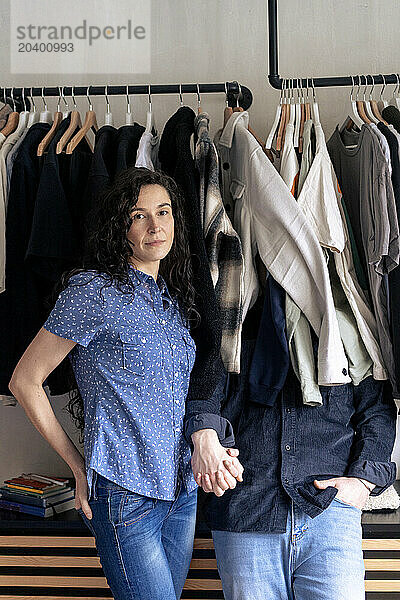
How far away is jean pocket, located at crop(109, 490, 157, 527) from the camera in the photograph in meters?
1.60

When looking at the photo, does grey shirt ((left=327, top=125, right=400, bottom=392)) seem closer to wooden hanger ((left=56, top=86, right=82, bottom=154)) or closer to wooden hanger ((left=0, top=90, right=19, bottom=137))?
wooden hanger ((left=56, top=86, right=82, bottom=154))

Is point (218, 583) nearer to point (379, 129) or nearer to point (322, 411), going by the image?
point (322, 411)

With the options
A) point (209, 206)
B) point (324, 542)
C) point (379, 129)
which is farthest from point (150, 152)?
point (324, 542)

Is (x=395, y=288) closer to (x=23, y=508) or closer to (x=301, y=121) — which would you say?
(x=301, y=121)

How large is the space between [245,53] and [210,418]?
1397 mm

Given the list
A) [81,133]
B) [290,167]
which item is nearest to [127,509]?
[290,167]

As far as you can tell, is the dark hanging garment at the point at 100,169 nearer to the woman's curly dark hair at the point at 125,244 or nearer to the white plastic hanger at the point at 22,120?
the woman's curly dark hair at the point at 125,244

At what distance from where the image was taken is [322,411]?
2.01 m

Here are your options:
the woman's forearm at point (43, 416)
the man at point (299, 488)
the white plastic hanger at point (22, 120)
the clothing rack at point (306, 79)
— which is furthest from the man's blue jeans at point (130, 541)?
the clothing rack at point (306, 79)

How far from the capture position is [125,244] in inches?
69.3

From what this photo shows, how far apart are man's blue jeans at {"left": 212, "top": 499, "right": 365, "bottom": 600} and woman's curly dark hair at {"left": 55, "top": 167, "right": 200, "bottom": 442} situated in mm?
562

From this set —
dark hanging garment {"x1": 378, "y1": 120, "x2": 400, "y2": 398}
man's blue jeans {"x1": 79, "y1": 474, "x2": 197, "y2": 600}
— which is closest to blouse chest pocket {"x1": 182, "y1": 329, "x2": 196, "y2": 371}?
man's blue jeans {"x1": 79, "y1": 474, "x2": 197, "y2": 600}

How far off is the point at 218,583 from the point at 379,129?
138cm

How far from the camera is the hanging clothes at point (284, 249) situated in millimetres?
1922
